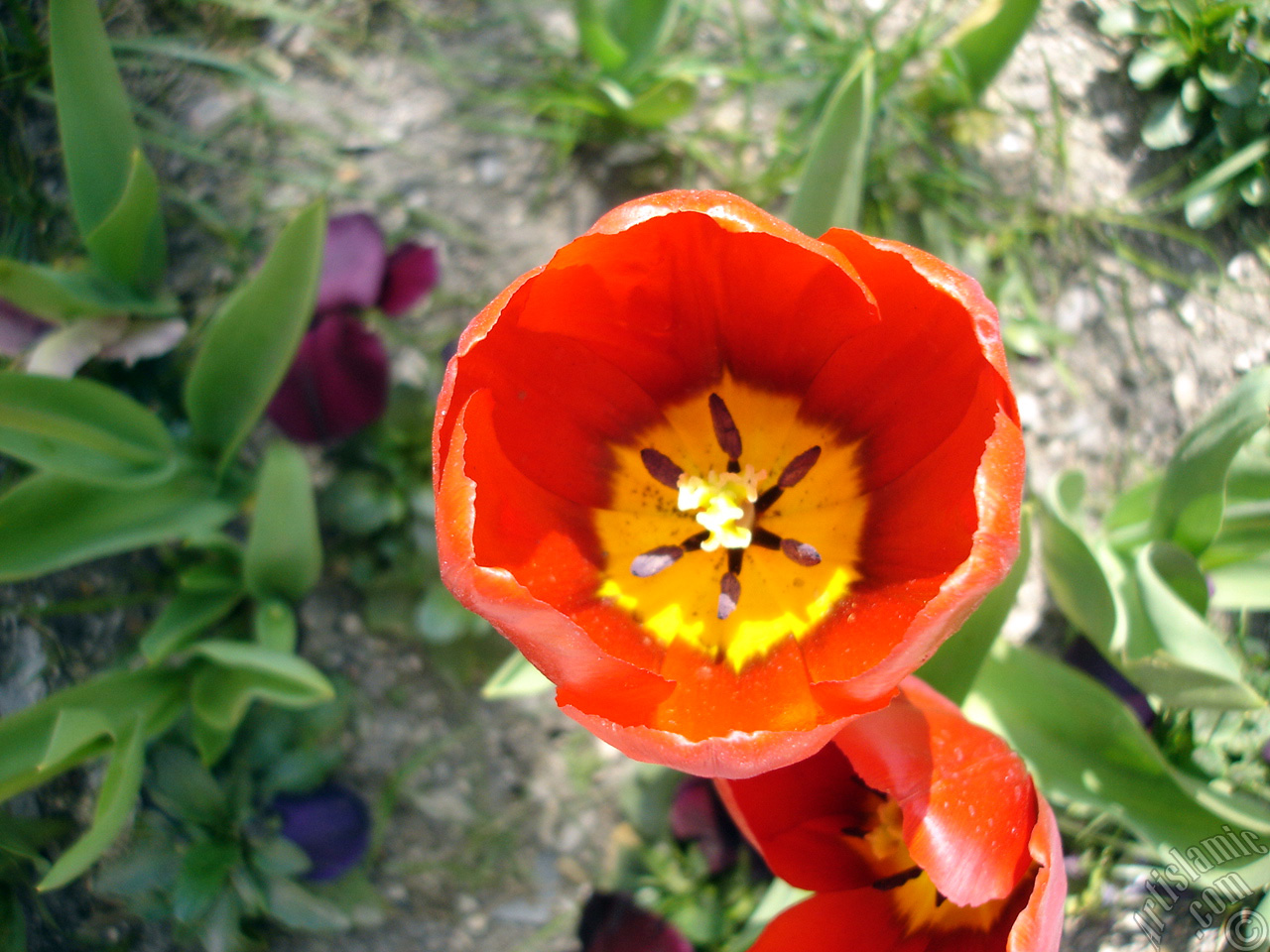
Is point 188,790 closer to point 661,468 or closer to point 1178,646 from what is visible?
point 661,468

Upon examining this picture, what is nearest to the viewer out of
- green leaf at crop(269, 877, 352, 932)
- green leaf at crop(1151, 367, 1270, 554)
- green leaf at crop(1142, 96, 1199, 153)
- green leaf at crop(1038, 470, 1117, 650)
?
green leaf at crop(1151, 367, 1270, 554)

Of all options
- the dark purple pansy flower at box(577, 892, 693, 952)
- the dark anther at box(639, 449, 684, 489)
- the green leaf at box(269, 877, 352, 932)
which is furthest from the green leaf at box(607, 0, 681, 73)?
the green leaf at box(269, 877, 352, 932)

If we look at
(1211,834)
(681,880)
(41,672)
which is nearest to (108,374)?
(41,672)

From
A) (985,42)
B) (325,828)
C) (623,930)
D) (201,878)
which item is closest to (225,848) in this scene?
(201,878)

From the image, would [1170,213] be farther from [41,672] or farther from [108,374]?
[41,672]

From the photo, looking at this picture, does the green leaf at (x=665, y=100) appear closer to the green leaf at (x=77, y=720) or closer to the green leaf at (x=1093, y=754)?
the green leaf at (x=1093, y=754)

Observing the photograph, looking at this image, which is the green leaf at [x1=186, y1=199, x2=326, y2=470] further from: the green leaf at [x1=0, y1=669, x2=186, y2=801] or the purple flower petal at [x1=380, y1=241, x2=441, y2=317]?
the green leaf at [x1=0, y1=669, x2=186, y2=801]

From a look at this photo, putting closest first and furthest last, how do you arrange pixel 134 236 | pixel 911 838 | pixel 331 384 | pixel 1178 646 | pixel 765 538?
pixel 911 838, pixel 1178 646, pixel 765 538, pixel 134 236, pixel 331 384
